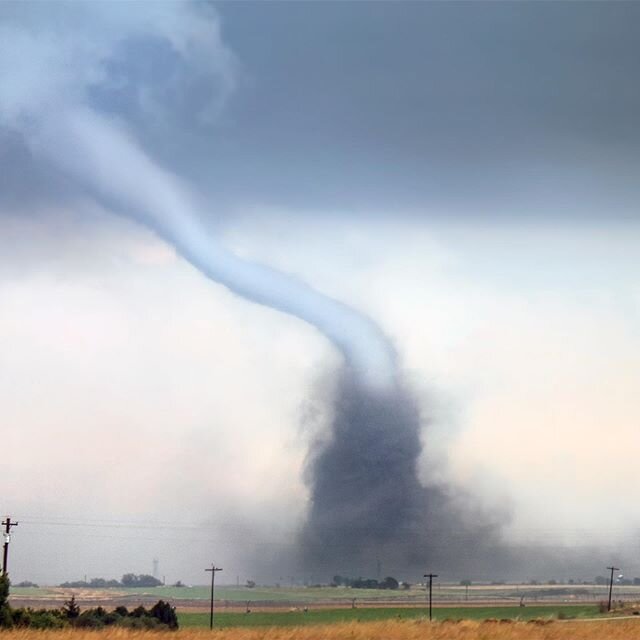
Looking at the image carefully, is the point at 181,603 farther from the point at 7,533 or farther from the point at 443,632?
the point at 443,632

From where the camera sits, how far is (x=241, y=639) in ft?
139

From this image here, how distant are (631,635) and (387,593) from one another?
10442cm

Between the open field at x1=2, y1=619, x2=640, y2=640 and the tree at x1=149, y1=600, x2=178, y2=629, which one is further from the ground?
the open field at x1=2, y1=619, x2=640, y2=640

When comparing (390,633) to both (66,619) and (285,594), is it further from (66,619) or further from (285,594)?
(285,594)

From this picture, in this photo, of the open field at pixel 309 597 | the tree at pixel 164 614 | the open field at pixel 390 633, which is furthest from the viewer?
the open field at pixel 309 597

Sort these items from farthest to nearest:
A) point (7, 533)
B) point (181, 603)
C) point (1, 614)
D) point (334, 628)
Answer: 1. point (181, 603)
2. point (7, 533)
3. point (1, 614)
4. point (334, 628)

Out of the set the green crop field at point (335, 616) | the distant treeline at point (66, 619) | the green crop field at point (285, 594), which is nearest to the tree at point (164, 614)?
the distant treeline at point (66, 619)

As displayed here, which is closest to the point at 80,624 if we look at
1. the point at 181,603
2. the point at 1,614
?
the point at 1,614

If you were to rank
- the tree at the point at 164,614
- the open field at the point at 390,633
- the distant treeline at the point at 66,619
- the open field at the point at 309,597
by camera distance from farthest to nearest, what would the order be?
the open field at the point at 309,597 → the tree at the point at 164,614 → the distant treeline at the point at 66,619 → the open field at the point at 390,633

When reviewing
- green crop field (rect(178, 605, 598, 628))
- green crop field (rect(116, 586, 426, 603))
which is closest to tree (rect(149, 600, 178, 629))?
green crop field (rect(178, 605, 598, 628))

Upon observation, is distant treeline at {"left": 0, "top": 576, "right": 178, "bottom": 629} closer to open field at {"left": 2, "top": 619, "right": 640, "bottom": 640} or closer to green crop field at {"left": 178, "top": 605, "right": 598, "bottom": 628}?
green crop field at {"left": 178, "top": 605, "right": 598, "bottom": 628}

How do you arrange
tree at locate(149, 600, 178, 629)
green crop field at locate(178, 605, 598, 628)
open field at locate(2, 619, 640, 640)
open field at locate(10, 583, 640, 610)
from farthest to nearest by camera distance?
open field at locate(10, 583, 640, 610) → tree at locate(149, 600, 178, 629) → green crop field at locate(178, 605, 598, 628) → open field at locate(2, 619, 640, 640)

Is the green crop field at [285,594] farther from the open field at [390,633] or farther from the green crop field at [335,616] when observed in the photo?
the open field at [390,633]

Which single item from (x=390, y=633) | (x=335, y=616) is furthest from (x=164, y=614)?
(x=390, y=633)
